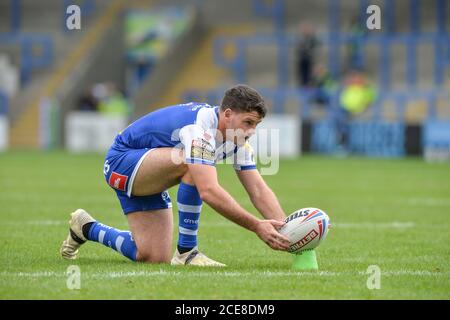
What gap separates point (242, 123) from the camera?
7340 mm

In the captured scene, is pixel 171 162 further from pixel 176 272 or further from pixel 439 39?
pixel 439 39

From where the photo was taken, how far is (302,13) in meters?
33.8

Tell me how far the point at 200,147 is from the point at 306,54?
74.9ft

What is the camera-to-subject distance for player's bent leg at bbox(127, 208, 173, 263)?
799 cm

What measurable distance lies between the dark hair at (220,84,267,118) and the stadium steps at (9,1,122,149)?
25718mm

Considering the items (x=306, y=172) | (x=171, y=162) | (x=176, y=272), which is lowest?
(x=306, y=172)

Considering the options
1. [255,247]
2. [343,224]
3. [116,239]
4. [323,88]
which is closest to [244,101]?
[116,239]

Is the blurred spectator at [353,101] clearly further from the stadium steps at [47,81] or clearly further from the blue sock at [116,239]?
the blue sock at [116,239]

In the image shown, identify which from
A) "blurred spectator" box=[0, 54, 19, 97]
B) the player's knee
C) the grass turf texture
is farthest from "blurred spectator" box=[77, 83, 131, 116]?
the player's knee

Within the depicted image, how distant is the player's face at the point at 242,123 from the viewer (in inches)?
287

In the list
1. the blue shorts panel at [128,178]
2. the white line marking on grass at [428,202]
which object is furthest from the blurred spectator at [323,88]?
the blue shorts panel at [128,178]

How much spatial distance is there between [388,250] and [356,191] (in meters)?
7.12
